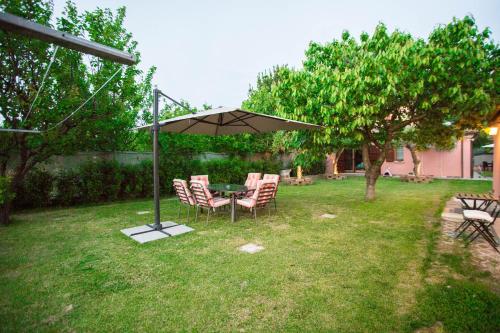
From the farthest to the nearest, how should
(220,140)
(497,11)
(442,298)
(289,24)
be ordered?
(289,24) → (220,140) → (497,11) → (442,298)

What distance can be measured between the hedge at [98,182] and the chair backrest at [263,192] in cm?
546

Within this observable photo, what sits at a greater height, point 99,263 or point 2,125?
point 2,125

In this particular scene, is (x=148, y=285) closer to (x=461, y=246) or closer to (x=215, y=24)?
(x=461, y=246)

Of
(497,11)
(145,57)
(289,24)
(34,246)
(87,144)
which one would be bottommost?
(34,246)

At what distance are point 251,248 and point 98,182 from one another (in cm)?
665

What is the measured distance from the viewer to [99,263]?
3.67 metres

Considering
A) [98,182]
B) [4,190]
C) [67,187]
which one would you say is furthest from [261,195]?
[67,187]

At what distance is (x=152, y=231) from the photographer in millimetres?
5148

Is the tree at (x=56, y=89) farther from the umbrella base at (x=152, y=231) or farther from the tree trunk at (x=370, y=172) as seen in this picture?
the tree trunk at (x=370, y=172)

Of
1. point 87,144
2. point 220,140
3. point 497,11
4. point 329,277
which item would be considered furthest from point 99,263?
point 497,11

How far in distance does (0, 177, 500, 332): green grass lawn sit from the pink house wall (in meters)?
16.5

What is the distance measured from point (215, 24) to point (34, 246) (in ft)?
49.5

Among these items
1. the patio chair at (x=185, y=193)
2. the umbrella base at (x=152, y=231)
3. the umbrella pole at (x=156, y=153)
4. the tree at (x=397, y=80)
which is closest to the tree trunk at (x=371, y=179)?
the tree at (x=397, y=80)

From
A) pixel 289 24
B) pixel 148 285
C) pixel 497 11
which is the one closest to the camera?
pixel 148 285
